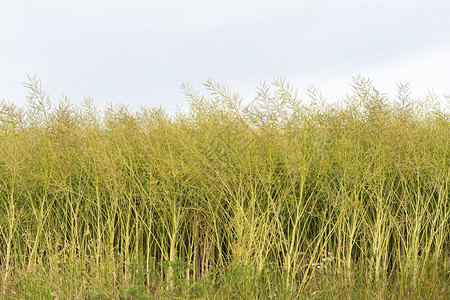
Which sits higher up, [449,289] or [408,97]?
[408,97]

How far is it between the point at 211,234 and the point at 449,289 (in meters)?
2.56

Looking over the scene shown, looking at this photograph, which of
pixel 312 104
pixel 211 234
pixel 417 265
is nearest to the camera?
pixel 417 265

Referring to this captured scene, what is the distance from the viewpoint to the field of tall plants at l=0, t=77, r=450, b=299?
13.3 feet

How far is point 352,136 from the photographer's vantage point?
511 cm

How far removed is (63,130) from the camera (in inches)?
197

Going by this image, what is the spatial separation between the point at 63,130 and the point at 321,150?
118 inches

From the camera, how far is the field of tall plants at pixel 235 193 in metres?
4.07

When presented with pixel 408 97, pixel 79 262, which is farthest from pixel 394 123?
pixel 79 262

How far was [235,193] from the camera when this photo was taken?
461 cm

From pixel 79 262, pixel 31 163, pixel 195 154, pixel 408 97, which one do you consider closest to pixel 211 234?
pixel 195 154

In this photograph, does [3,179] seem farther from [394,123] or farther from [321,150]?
[394,123]

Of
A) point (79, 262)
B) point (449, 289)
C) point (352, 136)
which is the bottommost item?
point (449, 289)

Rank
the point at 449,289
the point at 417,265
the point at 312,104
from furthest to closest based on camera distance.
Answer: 1. the point at 312,104
2. the point at 417,265
3. the point at 449,289

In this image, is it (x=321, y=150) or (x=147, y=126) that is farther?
(x=147, y=126)
